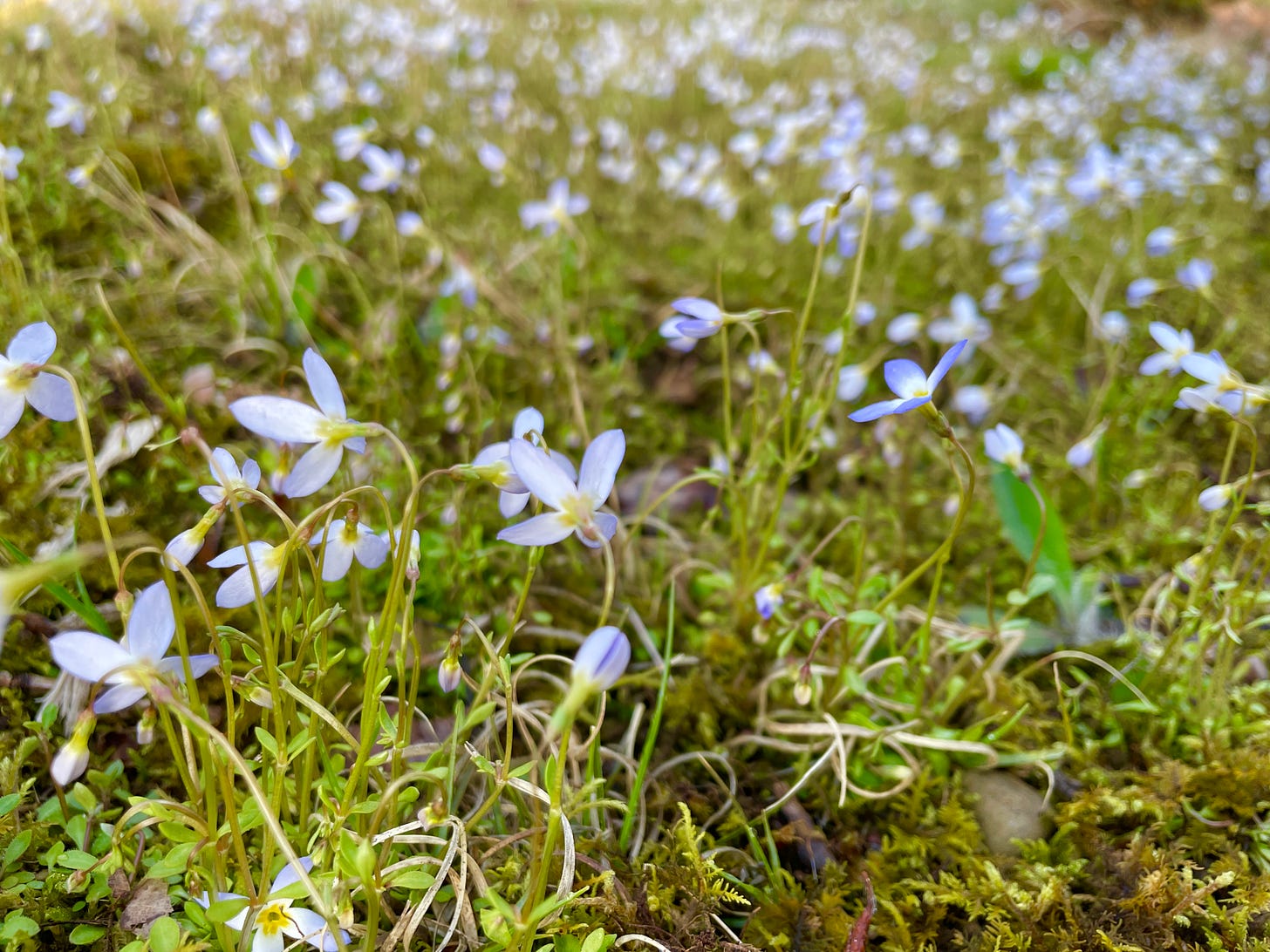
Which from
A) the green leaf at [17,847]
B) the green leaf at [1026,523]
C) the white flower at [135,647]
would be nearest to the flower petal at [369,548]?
the white flower at [135,647]

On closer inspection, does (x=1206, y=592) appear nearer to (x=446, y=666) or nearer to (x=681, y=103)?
(x=446, y=666)

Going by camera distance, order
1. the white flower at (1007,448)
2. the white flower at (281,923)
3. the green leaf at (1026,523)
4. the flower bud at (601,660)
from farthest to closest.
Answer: the green leaf at (1026,523)
the white flower at (1007,448)
the white flower at (281,923)
the flower bud at (601,660)

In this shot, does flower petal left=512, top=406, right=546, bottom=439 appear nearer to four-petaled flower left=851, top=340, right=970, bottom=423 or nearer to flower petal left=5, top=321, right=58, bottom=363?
four-petaled flower left=851, top=340, right=970, bottom=423

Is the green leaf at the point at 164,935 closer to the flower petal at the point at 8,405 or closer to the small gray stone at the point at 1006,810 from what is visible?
the flower petal at the point at 8,405

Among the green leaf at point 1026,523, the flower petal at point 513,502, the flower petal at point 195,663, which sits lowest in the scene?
the green leaf at point 1026,523

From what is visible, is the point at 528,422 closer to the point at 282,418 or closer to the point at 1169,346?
the point at 282,418
